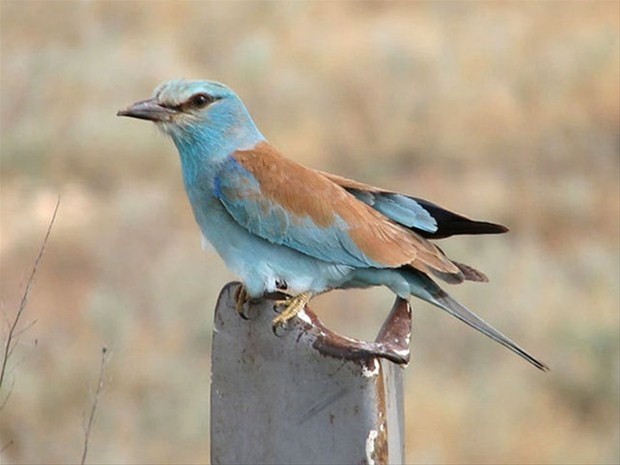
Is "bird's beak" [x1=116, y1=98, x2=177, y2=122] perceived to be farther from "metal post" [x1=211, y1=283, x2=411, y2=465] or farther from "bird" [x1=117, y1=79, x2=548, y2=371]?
"metal post" [x1=211, y1=283, x2=411, y2=465]

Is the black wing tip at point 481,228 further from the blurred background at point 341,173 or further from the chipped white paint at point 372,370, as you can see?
the blurred background at point 341,173

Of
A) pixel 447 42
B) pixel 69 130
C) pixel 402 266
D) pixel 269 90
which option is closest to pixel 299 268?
pixel 402 266

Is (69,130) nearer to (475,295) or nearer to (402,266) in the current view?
(475,295)

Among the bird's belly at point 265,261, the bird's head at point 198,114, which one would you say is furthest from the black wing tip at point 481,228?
the bird's head at point 198,114

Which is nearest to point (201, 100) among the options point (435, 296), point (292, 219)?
point (292, 219)

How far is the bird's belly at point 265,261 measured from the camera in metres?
3.85

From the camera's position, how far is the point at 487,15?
1878cm

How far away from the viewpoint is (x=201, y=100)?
406 cm

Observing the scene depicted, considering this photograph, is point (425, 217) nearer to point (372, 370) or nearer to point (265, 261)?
point (265, 261)

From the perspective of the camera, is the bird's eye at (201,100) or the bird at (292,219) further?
the bird's eye at (201,100)

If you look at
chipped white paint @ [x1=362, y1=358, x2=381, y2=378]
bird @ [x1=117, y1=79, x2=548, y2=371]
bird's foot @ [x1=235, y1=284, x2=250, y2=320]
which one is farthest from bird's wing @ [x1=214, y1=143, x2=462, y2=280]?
chipped white paint @ [x1=362, y1=358, x2=381, y2=378]

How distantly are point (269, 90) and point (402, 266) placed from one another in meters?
11.7

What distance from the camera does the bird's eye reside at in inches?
159

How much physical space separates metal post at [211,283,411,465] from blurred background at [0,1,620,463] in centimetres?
280
